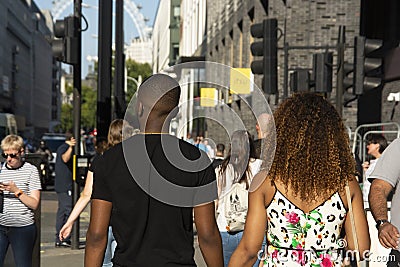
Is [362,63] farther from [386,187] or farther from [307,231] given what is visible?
[307,231]

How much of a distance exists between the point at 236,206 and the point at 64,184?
23.8 feet

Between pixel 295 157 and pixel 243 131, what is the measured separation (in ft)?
8.43

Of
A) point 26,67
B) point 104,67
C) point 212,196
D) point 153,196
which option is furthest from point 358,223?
point 26,67

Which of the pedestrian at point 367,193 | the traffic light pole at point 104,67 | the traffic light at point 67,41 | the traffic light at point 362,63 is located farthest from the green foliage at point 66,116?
the pedestrian at point 367,193

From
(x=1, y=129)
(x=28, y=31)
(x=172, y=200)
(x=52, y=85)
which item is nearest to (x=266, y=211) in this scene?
(x=172, y=200)

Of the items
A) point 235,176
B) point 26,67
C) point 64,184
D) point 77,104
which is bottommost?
point 64,184

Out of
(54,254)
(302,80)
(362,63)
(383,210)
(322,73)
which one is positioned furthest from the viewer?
(302,80)

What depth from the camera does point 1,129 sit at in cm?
3042

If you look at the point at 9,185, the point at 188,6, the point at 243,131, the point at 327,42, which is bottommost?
the point at 9,185

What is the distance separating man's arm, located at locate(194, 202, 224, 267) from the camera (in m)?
4.45

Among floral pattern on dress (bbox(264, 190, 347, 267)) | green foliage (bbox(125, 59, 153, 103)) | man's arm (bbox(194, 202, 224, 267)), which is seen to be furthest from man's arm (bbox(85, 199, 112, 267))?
green foliage (bbox(125, 59, 153, 103))

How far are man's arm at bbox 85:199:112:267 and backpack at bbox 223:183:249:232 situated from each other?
2.77 meters

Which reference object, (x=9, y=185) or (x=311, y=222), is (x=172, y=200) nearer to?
(x=311, y=222)

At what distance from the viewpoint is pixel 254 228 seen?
4508mm
